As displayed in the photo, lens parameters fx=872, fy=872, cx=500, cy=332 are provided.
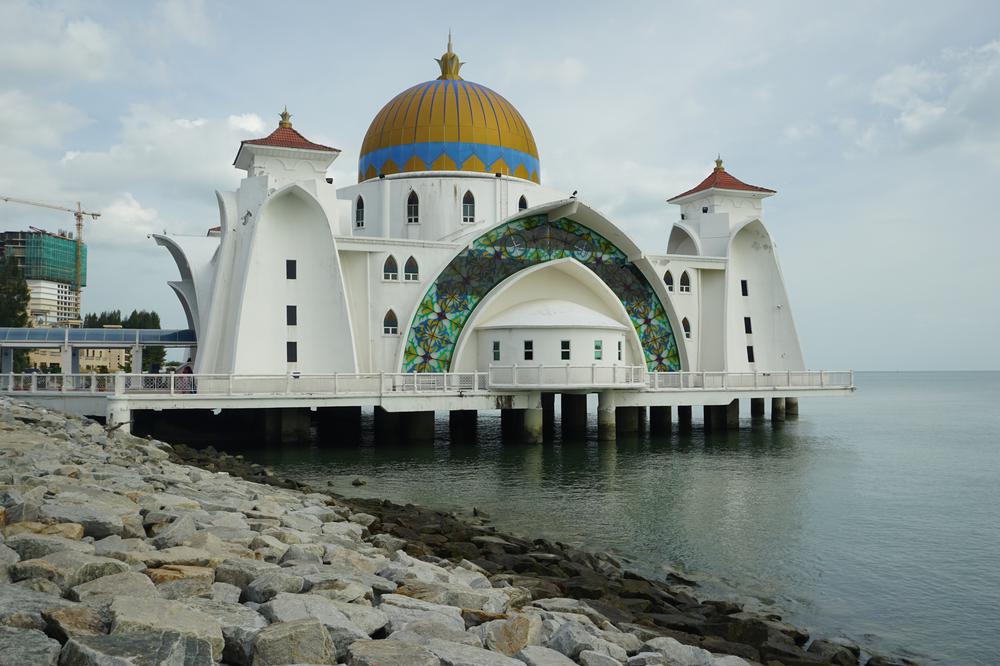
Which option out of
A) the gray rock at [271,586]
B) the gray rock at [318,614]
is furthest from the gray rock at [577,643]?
the gray rock at [271,586]

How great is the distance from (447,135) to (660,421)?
1506 centimetres

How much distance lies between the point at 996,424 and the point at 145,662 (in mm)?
54690

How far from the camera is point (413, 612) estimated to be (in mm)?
7383

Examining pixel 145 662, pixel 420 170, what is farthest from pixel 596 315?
pixel 145 662

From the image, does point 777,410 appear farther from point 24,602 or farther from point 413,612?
point 24,602

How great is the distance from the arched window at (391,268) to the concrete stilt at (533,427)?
7.02 metres

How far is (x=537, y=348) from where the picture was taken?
31.4 m

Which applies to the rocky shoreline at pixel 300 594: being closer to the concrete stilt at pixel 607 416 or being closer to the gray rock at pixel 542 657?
the gray rock at pixel 542 657

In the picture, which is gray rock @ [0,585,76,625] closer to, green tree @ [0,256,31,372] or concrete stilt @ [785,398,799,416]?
concrete stilt @ [785,398,799,416]

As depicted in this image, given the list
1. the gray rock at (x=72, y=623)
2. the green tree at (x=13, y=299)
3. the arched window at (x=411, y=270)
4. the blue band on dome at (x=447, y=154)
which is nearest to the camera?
the gray rock at (x=72, y=623)

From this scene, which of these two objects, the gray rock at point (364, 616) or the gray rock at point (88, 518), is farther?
the gray rock at point (88, 518)

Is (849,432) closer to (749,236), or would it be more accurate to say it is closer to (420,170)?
(749,236)

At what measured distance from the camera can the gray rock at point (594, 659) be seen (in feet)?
23.0

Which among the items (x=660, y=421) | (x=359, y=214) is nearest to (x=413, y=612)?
(x=660, y=421)
